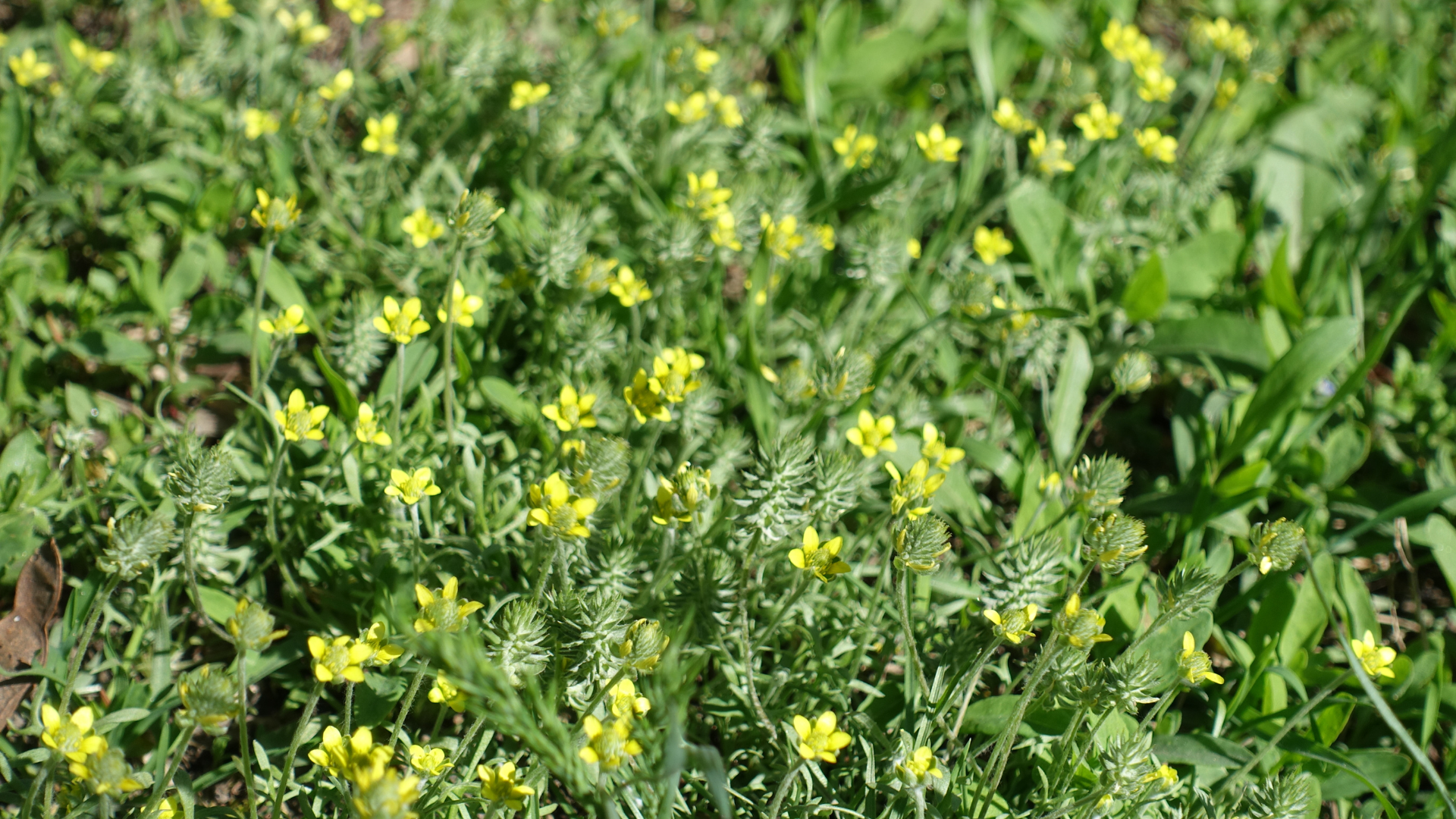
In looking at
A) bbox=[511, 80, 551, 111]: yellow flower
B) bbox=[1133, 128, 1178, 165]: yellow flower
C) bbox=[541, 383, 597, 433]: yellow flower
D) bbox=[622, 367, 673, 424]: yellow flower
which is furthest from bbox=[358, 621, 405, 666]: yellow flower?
bbox=[1133, 128, 1178, 165]: yellow flower

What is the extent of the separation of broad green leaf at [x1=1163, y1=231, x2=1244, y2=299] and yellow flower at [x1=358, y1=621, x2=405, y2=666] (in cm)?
283

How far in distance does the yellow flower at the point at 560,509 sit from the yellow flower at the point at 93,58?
263cm

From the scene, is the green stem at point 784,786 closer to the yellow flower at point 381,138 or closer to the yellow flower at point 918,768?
the yellow flower at point 918,768

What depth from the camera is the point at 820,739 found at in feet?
6.66

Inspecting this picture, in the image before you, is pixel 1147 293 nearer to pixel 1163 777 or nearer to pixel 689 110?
pixel 689 110

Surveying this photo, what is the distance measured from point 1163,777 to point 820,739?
2.52ft

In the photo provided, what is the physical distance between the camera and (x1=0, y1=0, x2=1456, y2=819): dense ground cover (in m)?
2.19

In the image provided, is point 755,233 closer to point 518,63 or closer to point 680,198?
point 680,198

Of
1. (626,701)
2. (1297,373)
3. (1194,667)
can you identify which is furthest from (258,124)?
(1297,373)

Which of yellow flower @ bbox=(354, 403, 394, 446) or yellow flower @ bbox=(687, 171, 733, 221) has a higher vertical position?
yellow flower @ bbox=(687, 171, 733, 221)

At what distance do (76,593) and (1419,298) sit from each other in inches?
182

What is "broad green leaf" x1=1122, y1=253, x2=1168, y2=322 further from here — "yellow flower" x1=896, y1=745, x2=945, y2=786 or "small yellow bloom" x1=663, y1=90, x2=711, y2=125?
"yellow flower" x1=896, y1=745, x2=945, y2=786

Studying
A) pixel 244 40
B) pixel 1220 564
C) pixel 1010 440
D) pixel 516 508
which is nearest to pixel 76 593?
pixel 516 508

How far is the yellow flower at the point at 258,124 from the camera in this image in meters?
3.29
